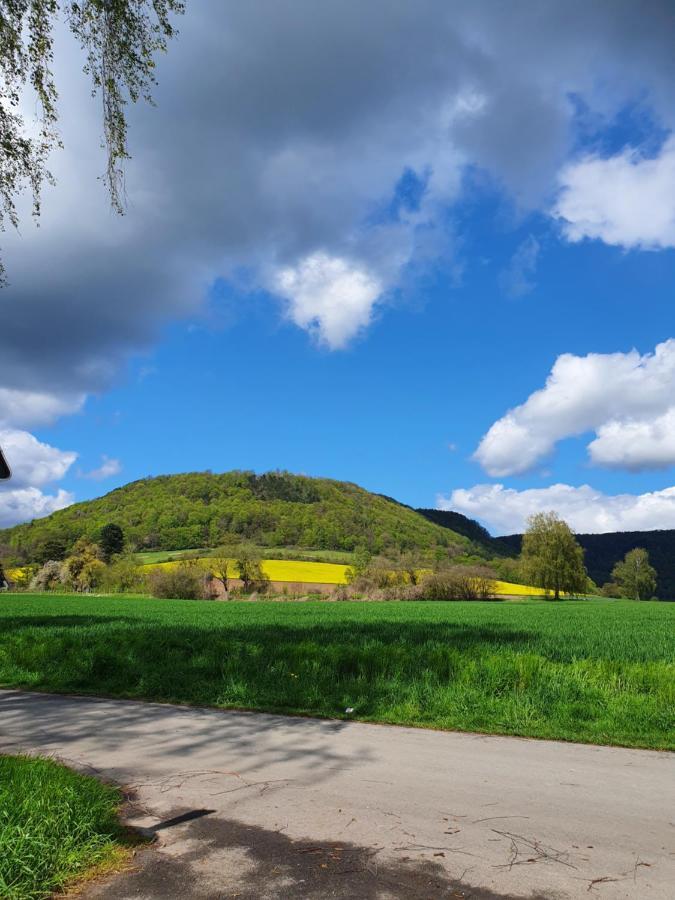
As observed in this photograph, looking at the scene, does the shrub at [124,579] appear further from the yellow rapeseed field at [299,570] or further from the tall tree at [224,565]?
the tall tree at [224,565]

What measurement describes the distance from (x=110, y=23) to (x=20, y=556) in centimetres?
11592

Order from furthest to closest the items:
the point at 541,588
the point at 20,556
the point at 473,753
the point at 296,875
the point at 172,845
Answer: the point at 20,556 → the point at 541,588 → the point at 473,753 → the point at 172,845 → the point at 296,875

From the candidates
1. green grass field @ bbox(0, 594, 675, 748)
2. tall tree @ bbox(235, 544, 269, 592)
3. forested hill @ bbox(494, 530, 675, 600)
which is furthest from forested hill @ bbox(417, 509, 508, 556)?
green grass field @ bbox(0, 594, 675, 748)

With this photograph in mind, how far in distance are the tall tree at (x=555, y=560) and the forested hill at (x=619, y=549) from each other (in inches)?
2673

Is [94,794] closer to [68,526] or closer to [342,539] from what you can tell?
[342,539]

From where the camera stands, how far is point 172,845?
13.4 feet

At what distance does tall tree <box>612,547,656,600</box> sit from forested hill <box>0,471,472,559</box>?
3066cm

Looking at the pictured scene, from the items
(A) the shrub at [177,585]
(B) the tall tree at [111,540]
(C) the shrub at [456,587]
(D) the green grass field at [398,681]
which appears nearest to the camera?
(D) the green grass field at [398,681]

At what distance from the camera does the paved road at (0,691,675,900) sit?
3.58 metres

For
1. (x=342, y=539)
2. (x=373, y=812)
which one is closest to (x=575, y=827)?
(x=373, y=812)

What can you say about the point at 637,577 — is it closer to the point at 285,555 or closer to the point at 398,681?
the point at 285,555

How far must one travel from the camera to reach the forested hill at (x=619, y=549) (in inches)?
6051

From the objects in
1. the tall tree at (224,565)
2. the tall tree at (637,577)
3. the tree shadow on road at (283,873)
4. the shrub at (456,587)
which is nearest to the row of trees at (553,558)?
the shrub at (456,587)

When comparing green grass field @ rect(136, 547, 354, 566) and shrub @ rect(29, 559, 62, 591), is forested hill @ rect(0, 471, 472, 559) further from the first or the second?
shrub @ rect(29, 559, 62, 591)
